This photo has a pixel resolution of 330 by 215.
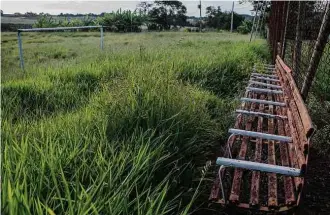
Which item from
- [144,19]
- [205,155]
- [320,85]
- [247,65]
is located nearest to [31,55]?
[247,65]

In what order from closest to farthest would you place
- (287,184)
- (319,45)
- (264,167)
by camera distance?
(264,167)
(287,184)
(319,45)

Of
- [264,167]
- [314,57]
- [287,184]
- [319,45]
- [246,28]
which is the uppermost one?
[246,28]

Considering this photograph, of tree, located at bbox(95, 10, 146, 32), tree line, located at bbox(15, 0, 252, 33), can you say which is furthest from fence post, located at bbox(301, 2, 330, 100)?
tree, located at bbox(95, 10, 146, 32)

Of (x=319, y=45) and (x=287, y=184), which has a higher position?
(x=319, y=45)

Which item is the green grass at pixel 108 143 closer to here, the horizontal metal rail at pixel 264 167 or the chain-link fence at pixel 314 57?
the horizontal metal rail at pixel 264 167

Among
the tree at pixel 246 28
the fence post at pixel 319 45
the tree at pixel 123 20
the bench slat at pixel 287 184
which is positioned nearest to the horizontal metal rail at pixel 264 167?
the bench slat at pixel 287 184

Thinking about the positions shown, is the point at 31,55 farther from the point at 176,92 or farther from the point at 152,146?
the point at 152,146

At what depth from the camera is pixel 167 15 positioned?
38.5 meters

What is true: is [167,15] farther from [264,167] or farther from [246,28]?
[264,167]

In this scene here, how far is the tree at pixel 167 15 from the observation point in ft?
120

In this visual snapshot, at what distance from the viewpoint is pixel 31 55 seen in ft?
37.0

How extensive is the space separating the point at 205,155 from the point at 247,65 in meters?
4.42

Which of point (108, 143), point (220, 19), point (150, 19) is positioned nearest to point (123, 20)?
point (150, 19)

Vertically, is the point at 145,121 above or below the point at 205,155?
above
